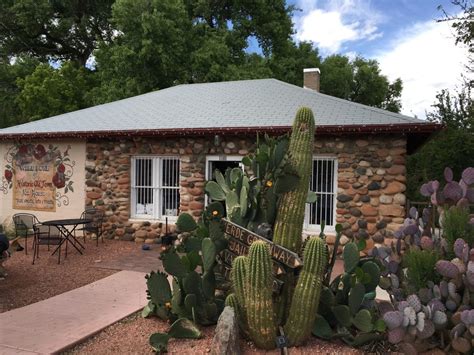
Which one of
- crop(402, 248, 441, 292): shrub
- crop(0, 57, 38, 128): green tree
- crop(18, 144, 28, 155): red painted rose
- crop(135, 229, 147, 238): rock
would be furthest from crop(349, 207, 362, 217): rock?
crop(0, 57, 38, 128): green tree

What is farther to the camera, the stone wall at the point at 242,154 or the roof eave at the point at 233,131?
the stone wall at the point at 242,154

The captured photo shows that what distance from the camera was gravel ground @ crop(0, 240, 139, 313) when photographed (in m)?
5.87

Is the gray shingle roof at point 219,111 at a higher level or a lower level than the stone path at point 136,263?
higher

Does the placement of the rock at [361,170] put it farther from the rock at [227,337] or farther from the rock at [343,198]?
the rock at [227,337]

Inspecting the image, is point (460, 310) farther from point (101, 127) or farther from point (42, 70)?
point (42, 70)

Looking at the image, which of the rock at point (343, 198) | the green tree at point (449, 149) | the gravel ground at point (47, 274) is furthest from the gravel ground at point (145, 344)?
the green tree at point (449, 149)

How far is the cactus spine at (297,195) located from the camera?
13.1ft

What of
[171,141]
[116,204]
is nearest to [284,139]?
[171,141]

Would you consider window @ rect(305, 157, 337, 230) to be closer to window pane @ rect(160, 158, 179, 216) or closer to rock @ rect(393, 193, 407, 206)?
rock @ rect(393, 193, 407, 206)

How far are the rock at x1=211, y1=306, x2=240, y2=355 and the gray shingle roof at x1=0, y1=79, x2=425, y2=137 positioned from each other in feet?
18.3

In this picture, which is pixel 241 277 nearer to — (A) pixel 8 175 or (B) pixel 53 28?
(A) pixel 8 175

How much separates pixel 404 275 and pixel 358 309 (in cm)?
58

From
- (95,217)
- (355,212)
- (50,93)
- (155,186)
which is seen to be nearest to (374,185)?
(355,212)

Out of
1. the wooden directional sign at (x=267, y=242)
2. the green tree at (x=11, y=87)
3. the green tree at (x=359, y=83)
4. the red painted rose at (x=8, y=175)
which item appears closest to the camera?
the wooden directional sign at (x=267, y=242)
